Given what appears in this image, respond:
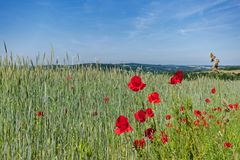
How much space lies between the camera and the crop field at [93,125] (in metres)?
2.08

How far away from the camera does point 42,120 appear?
303 centimetres

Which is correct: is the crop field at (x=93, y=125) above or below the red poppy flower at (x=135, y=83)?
below

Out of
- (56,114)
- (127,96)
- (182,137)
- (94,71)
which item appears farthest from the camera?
(94,71)

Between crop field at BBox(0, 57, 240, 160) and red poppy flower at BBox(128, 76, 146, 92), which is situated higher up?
red poppy flower at BBox(128, 76, 146, 92)

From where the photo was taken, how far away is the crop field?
2.08m

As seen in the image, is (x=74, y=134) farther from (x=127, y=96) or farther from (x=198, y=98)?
(x=198, y=98)

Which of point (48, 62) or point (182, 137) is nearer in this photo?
point (182, 137)

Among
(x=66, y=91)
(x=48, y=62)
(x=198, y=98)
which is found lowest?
(x=198, y=98)

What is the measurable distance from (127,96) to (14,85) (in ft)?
6.98

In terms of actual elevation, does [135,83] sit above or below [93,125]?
above

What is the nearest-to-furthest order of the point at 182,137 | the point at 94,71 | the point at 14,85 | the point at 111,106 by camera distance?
1. the point at 182,137
2. the point at 14,85
3. the point at 111,106
4. the point at 94,71

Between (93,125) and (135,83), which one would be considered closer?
(135,83)

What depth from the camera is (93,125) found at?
3.42 m

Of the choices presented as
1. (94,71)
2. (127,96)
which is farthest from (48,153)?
(94,71)
